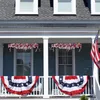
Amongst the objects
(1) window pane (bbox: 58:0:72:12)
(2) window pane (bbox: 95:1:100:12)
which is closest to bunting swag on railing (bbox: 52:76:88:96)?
(1) window pane (bbox: 58:0:72:12)

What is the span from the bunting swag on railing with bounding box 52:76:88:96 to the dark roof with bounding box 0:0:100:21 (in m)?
3.08

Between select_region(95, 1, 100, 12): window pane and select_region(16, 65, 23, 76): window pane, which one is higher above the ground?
select_region(95, 1, 100, 12): window pane

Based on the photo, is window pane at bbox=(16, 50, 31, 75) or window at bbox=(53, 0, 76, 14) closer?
window at bbox=(53, 0, 76, 14)

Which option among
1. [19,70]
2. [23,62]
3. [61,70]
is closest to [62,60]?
[61,70]

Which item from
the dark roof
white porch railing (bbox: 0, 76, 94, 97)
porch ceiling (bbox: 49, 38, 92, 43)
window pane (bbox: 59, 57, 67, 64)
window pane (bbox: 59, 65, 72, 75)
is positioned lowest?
white porch railing (bbox: 0, 76, 94, 97)

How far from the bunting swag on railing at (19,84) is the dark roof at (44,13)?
292 centimetres

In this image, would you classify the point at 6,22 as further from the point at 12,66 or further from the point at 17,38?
the point at 12,66

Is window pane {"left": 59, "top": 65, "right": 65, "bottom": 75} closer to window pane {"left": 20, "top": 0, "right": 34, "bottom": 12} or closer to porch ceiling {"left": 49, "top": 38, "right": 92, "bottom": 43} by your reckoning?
porch ceiling {"left": 49, "top": 38, "right": 92, "bottom": 43}

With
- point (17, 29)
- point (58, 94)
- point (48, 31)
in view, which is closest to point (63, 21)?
point (48, 31)

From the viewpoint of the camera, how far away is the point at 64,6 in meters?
17.8

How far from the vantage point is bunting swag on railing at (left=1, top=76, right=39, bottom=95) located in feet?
52.4

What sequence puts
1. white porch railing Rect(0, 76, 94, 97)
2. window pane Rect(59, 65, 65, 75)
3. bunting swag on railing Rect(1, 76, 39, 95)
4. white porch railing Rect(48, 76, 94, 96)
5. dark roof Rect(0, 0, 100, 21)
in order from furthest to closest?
window pane Rect(59, 65, 65, 75) < dark roof Rect(0, 0, 100, 21) < white porch railing Rect(48, 76, 94, 96) < white porch railing Rect(0, 76, 94, 97) < bunting swag on railing Rect(1, 76, 39, 95)

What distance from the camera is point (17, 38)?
17.7m

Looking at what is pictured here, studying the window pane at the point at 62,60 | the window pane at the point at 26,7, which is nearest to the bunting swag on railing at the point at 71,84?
the window pane at the point at 62,60
